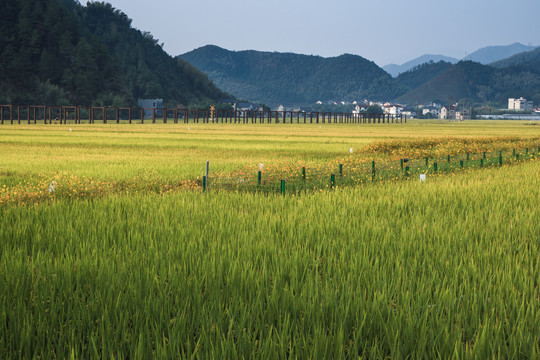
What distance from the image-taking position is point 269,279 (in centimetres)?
530

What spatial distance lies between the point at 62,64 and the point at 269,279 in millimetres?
120308

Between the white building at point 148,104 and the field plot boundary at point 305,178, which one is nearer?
the field plot boundary at point 305,178

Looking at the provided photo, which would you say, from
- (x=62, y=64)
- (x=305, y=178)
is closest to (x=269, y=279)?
(x=305, y=178)

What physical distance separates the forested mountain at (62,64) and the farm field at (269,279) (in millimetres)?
98563

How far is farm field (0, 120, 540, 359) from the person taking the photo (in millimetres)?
3691

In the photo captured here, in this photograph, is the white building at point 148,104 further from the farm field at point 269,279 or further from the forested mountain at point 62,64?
the farm field at point 269,279

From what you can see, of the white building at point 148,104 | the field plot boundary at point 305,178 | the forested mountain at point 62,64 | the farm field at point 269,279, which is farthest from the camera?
the white building at point 148,104

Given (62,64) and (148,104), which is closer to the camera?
(62,64)

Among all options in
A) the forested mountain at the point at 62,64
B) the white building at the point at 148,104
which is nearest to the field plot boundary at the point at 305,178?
the forested mountain at the point at 62,64

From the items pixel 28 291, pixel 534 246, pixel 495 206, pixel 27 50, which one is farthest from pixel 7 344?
pixel 27 50

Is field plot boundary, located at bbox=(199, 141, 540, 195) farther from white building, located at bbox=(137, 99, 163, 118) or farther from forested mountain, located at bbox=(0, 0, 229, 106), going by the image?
white building, located at bbox=(137, 99, 163, 118)

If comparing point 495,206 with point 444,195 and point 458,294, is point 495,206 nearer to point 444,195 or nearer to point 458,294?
point 444,195

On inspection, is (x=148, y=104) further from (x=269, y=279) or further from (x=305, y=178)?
(x=269, y=279)

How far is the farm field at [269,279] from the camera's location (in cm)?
369
